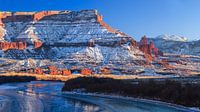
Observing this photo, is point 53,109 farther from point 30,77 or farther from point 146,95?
point 30,77

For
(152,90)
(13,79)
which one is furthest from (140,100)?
(13,79)

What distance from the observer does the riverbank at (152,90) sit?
70.6m

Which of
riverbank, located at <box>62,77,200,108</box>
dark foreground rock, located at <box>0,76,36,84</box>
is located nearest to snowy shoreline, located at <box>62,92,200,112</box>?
riverbank, located at <box>62,77,200,108</box>

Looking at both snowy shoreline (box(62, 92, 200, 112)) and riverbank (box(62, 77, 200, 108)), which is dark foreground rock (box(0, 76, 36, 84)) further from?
snowy shoreline (box(62, 92, 200, 112))

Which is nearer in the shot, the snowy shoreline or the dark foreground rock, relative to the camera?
the snowy shoreline

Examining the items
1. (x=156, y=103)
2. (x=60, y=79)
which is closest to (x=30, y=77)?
(x=60, y=79)

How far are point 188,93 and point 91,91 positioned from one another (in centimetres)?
3655

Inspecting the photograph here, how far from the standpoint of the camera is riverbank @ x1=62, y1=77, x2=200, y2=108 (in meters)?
70.6

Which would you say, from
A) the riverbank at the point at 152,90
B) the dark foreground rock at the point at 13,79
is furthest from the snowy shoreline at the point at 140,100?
the dark foreground rock at the point at 13,79

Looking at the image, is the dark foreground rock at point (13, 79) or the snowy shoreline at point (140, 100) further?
the dark foreground rock at point (13, 79)

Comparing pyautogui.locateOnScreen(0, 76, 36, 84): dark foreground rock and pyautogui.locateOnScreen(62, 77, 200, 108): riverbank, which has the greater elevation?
pyautogui.locateOnScreen(0, 76, 36, 84): dark foreground rock

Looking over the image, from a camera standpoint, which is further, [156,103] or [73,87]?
[73,87]

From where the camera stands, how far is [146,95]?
84.2 metres

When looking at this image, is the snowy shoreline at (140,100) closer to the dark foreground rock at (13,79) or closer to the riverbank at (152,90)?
the riverbank at (152,90)
